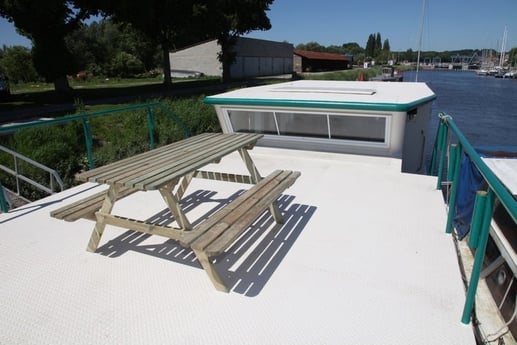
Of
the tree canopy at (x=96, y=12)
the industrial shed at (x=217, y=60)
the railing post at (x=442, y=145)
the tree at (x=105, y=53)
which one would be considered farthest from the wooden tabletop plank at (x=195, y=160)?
the tree at (x=105, y=53)

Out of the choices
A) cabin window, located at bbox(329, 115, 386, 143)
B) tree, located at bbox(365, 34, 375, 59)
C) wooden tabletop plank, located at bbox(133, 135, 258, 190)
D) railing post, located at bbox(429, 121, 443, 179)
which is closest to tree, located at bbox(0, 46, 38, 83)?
cabin window, located at bbox(329, 115, 386, 143)

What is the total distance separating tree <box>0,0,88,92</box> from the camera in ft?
55.8

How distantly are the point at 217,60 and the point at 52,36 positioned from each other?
2203 centimetres

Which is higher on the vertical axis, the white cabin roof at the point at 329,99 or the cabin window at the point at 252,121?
the white cabin roof at the point at 329,99

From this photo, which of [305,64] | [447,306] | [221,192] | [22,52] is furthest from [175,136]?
[305,64]

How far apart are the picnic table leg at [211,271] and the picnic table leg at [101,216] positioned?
87cm

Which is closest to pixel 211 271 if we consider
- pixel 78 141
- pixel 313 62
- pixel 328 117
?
pixel 328 117

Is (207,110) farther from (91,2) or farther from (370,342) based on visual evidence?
(91,2)

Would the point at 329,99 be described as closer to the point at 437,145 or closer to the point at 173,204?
the point at 437,145

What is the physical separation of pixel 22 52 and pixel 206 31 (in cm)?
A: 2563

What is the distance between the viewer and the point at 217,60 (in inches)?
1533

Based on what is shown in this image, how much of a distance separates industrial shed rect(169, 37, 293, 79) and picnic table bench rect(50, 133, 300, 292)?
114 feet

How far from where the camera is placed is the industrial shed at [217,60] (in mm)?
38938

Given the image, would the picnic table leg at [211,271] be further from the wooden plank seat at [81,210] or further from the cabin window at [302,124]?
the cabin window at [302,124]
